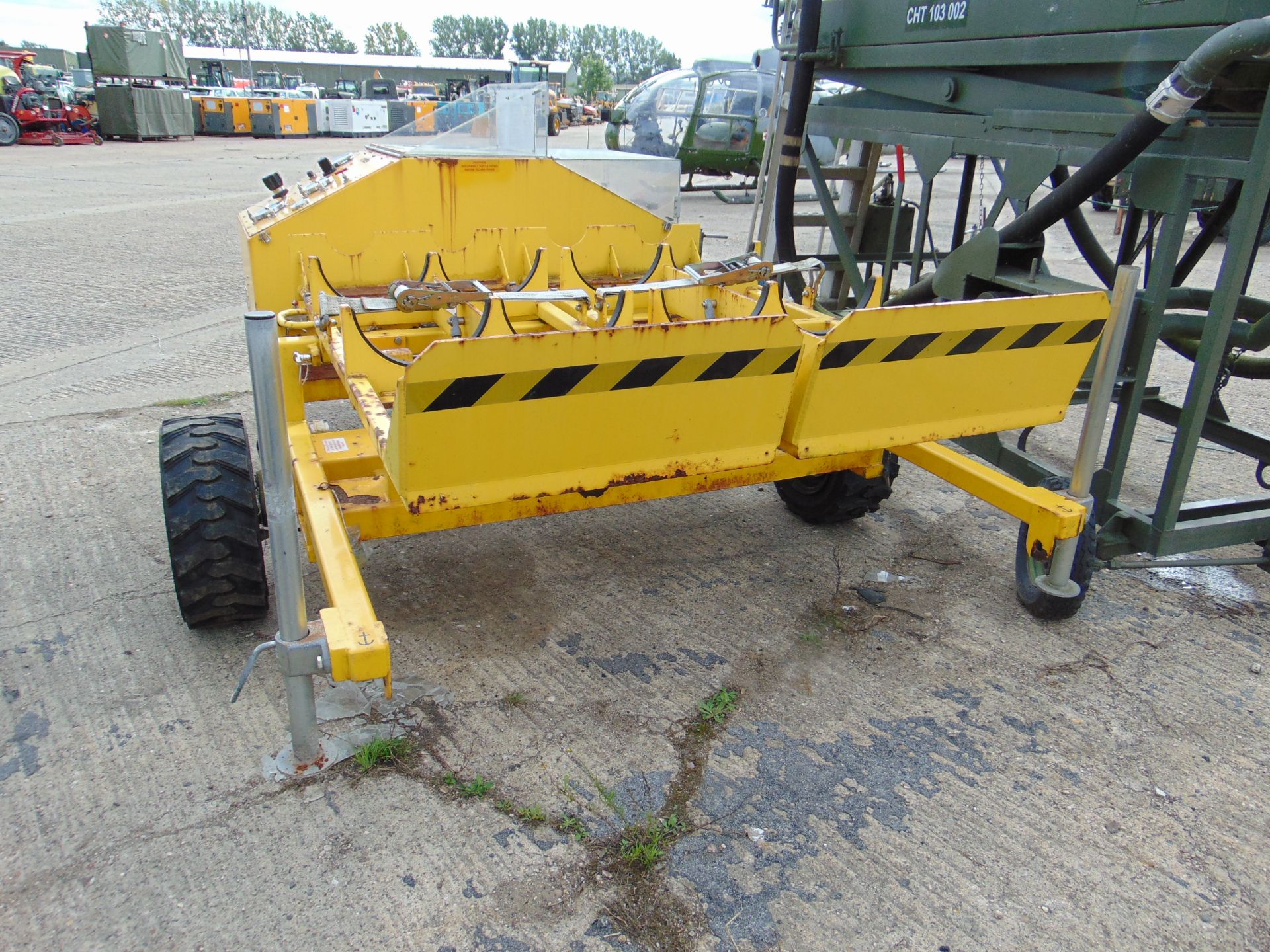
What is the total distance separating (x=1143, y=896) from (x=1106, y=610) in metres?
1.45

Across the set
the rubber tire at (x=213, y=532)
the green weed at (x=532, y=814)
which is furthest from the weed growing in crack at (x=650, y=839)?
the rubber tire at (x=213, y=532)

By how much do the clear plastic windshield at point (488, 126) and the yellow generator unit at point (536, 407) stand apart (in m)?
0.83

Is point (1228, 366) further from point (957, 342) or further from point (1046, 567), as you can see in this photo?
point (957, 342)

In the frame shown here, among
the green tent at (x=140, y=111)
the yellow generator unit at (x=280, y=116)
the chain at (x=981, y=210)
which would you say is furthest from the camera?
the yellow generator unit at (x=280, y=116)

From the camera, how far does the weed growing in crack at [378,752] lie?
244 centimetres

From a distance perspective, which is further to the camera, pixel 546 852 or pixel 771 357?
pixel 771 357

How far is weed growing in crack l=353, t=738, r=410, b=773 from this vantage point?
2439 millimetres

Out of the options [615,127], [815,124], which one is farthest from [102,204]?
[815,124]

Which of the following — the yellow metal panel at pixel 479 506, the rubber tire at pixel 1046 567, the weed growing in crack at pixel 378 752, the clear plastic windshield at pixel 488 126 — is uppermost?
the clear plastic windshield at pixel 488 126

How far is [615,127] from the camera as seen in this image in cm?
1634

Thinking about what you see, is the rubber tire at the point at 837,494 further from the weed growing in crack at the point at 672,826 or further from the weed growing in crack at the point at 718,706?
the weed growing in crack at the point at 672,826

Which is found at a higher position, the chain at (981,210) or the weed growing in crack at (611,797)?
the chain at (981,210)

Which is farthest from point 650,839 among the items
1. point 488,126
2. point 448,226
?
point 488,126

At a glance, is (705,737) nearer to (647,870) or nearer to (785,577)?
(647,870)
